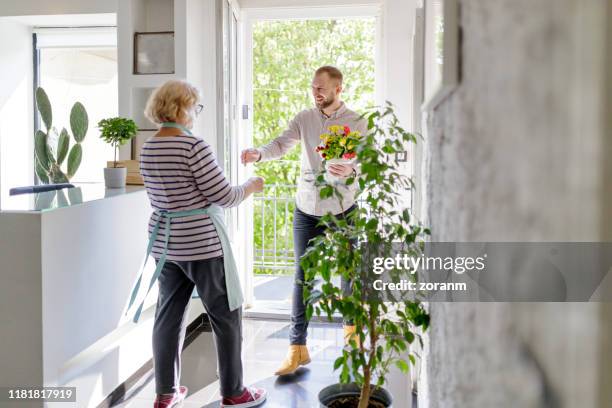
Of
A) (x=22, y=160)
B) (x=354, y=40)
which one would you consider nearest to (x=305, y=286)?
(x=22, y=160)

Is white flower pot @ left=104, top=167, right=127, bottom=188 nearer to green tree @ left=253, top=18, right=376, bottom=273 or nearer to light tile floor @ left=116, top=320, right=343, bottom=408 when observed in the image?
light tile floor @ left=116, top=320, right=343, bottom=408

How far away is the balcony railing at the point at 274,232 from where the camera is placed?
5.38 metres

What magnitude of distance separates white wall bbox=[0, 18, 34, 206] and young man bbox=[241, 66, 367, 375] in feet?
6.71

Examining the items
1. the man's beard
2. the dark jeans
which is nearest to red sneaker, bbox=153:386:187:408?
the dark jeans

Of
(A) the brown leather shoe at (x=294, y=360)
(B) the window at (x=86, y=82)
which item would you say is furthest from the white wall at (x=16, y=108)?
(A) the brown leather shoe at (x=294, y=360)

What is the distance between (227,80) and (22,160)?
1.68 m

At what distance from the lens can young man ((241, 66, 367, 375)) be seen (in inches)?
118

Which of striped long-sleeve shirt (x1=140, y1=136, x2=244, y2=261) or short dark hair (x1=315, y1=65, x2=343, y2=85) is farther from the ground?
short dark hair (x1=315, y1=65, x2=343, y2=85)

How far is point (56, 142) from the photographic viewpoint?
9.45 ft

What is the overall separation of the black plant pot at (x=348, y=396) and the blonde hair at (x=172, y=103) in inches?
48.7

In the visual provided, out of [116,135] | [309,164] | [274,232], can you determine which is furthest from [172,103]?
[274,232]

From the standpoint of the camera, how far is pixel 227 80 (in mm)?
3783

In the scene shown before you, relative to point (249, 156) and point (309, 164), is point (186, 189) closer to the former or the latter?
point (249, 156)

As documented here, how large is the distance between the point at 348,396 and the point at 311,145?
1.60m
